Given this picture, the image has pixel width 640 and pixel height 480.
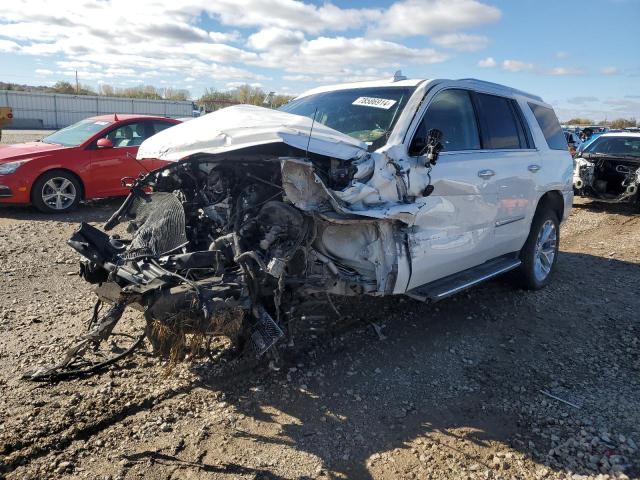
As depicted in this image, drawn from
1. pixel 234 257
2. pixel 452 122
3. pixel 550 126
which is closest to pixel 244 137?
pixel 234 257

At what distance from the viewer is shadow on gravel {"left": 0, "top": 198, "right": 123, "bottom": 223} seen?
8430 mm

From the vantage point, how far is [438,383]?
3836mm

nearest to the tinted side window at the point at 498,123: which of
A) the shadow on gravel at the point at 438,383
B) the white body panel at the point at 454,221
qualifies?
the white body panel at the point at 454,221

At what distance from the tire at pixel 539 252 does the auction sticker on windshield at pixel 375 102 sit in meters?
2.39

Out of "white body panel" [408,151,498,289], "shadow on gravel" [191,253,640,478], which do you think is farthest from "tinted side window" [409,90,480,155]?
"shadow on gravel" [191,253,640,478]

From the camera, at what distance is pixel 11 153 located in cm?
867

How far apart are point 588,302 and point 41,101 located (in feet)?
133

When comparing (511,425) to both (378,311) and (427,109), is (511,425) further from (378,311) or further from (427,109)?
(427,109)

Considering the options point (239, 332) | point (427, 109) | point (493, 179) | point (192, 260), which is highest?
point (427, 109)

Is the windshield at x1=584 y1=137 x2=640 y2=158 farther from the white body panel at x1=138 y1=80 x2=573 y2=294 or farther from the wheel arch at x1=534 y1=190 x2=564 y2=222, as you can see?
the white body panel at x1=138 y1=80 x2=573 y2=294

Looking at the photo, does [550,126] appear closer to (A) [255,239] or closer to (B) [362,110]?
(B) [362,110]

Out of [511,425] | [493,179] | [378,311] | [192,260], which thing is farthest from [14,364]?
[493,179]

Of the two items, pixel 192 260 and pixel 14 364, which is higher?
pixel 192 260

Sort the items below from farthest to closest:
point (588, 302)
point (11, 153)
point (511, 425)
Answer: point (11, 153), point (588, 302), point (511, 425)
